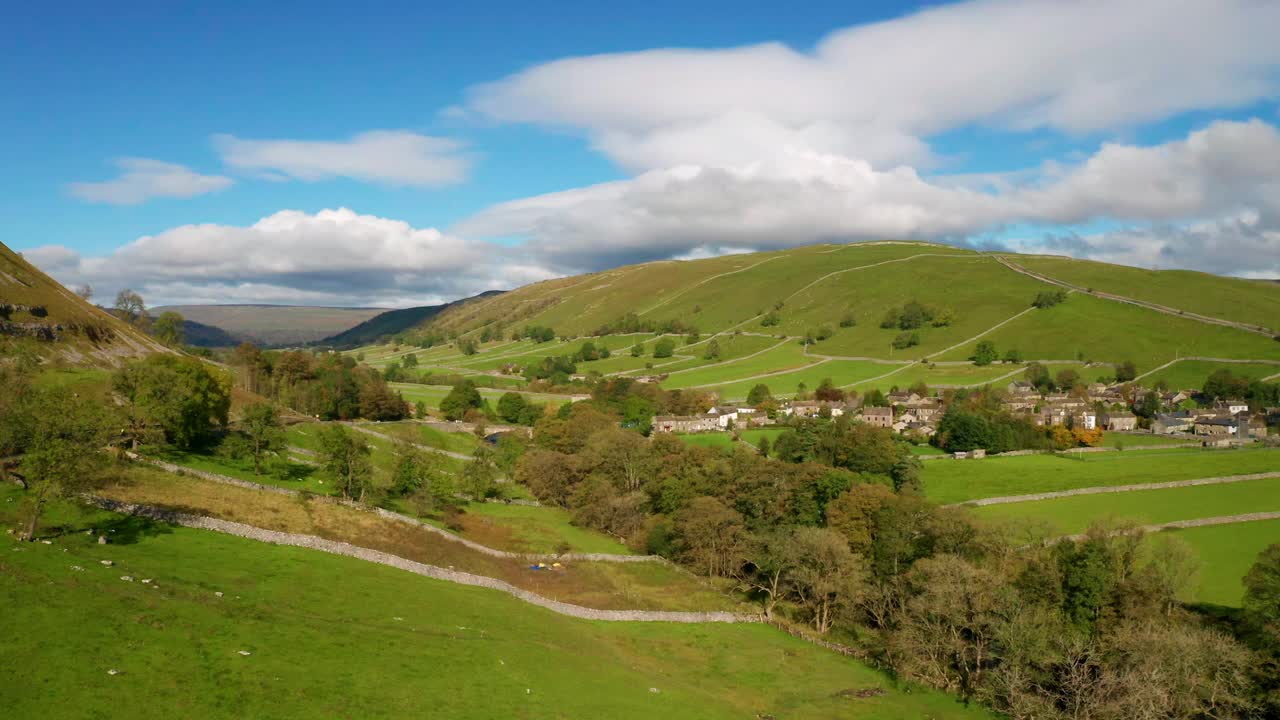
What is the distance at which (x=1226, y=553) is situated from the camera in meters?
56.9

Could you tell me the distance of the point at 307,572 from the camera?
39.6 metres

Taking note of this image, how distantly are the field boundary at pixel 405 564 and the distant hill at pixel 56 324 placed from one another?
6013cm

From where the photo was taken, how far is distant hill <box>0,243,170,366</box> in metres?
93.6

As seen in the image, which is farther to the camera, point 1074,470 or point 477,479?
point 1074,470

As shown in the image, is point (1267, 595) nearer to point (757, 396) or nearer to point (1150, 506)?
point (1150, 506)

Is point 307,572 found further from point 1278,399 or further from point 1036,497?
point 1278,399

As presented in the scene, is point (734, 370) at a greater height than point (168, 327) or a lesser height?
lesser

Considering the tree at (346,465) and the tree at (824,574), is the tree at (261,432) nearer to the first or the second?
the tree at (346,465)

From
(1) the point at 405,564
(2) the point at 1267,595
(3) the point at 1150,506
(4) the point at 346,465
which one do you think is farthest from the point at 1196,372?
(1) the point at 405,564

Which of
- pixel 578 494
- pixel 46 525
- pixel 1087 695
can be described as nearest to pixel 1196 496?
pixel 1087 695

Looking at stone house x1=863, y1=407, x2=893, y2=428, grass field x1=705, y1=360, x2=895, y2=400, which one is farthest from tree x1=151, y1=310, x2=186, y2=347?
stone house x1=863, y1=407, x2=893, y2=428

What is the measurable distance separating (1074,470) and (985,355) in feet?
306

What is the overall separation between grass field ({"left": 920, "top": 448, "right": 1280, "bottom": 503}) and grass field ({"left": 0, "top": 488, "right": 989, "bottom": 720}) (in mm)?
44223

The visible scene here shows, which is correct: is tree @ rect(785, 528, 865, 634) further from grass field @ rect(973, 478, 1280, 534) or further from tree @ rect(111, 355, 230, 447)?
tree @ rect(111, 355, 230, 447)
